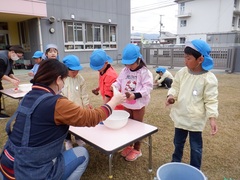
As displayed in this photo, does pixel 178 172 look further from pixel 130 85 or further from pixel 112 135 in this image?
pixel 130 85

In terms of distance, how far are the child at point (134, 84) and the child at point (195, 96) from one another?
33 centimetres

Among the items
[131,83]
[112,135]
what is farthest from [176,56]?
[112,135]

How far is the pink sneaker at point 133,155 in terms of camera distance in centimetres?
234

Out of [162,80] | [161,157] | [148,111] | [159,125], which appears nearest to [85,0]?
Answer: [162,80]

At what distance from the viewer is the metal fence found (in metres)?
8.66

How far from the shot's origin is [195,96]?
1.80 m

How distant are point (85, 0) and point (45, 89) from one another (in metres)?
11.8

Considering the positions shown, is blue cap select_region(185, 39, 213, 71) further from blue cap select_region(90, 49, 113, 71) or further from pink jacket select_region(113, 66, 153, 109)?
blue cap select_region(90, 49, 113, 71)

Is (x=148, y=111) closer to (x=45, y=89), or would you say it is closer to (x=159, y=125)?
(x=159, y=125)

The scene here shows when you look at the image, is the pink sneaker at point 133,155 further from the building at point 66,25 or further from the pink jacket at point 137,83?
the building at point 66,25

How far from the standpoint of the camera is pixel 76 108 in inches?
52.5

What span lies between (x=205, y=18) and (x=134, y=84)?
2954 centimetres

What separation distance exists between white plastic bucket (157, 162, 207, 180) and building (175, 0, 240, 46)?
83.3ft

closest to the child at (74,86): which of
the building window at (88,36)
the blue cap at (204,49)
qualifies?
the blue cap at (204,49)
